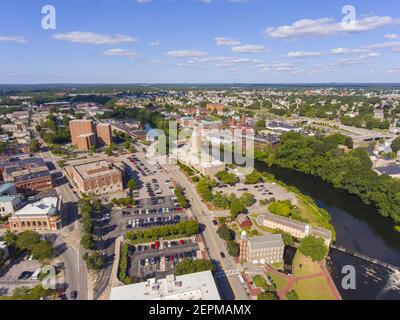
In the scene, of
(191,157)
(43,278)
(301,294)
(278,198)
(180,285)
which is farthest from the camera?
(191,157)

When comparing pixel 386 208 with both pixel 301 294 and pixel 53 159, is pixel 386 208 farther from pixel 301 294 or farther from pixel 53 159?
pixel 53 159

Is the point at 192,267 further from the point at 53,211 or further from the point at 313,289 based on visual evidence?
the point at 53,211

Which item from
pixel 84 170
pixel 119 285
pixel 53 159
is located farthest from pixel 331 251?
pixel 53 159

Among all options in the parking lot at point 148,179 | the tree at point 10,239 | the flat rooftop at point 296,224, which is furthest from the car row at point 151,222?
the tree at point 10,239

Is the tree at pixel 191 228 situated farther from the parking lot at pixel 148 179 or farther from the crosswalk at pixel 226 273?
the parking lot at pixel 148 179

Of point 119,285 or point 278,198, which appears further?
point 278,198

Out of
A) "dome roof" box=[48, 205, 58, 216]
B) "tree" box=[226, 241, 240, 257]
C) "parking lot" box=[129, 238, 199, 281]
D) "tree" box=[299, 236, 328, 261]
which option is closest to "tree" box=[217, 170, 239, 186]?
"parking lot" box=[129, 238, 199, 281]

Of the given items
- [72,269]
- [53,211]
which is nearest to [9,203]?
[53,211]
